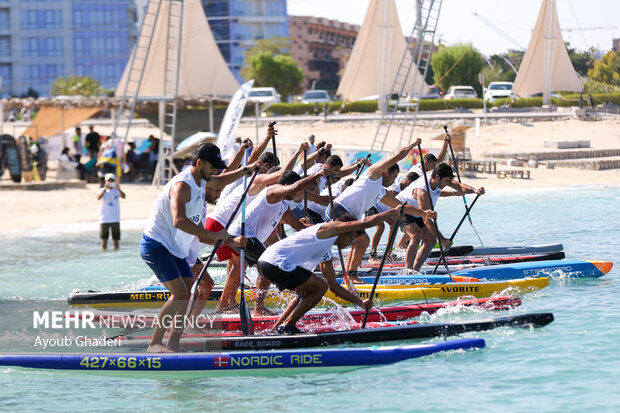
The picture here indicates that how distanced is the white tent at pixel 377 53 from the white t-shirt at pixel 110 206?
30011 millimetres

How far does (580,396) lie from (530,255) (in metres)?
6.84

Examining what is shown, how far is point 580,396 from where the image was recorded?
799 centimetres

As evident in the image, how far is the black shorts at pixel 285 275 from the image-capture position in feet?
28.6

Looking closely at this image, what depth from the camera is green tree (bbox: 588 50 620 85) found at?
59.7 metres

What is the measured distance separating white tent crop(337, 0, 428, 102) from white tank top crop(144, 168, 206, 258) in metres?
38.5

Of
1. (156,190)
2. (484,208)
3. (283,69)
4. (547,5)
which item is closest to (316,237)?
(484,208)

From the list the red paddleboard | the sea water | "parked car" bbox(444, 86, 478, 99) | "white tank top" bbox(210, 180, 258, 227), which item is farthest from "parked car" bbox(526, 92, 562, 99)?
"white tank top" bbox(210, 180, 258, 227)

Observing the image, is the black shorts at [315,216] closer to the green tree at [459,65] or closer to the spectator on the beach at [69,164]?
the spectator on the beach at [69,164]

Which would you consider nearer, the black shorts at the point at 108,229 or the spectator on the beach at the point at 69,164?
the black shorts at the point at 108,229

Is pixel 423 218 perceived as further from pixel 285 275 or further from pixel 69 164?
pixel 69 164

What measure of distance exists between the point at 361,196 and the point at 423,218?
1.95 meters

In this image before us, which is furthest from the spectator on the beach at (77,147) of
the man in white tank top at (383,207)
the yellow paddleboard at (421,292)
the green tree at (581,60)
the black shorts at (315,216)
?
the green tree at (581,60)

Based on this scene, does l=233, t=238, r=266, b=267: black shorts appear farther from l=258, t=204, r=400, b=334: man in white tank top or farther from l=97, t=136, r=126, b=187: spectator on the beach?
l=97, t=136, r=126, b=187: spectator on the beach

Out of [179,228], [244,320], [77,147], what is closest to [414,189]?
[244,320]
